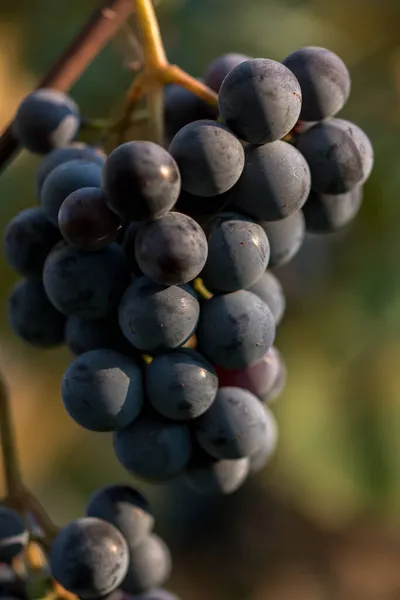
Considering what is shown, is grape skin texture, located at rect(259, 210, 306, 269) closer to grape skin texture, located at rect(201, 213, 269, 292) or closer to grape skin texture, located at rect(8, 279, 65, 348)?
grape skin texture, located at rect(201, 213, 269, 292)

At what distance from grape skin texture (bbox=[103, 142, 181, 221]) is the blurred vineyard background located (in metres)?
0.85

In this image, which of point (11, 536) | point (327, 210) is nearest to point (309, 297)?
point (327, 210)

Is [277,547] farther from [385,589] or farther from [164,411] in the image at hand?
[164,411]

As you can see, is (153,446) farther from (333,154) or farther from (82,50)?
(82,50)

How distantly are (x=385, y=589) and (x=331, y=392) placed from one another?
1.14m

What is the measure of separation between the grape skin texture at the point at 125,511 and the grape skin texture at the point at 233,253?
300 mm

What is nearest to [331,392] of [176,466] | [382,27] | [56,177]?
[382,27]

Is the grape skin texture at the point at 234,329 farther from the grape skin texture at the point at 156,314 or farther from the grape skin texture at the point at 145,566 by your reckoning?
the grape skin texture at the point at 145,566

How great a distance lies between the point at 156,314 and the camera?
0.68 metres

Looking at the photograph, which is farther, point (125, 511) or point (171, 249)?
point (125, 511)

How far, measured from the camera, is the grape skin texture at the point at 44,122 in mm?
836

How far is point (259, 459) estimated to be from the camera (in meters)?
0.91

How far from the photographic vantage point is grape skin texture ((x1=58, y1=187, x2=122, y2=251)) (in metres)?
0.66

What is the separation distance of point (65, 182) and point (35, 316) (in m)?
0.16
